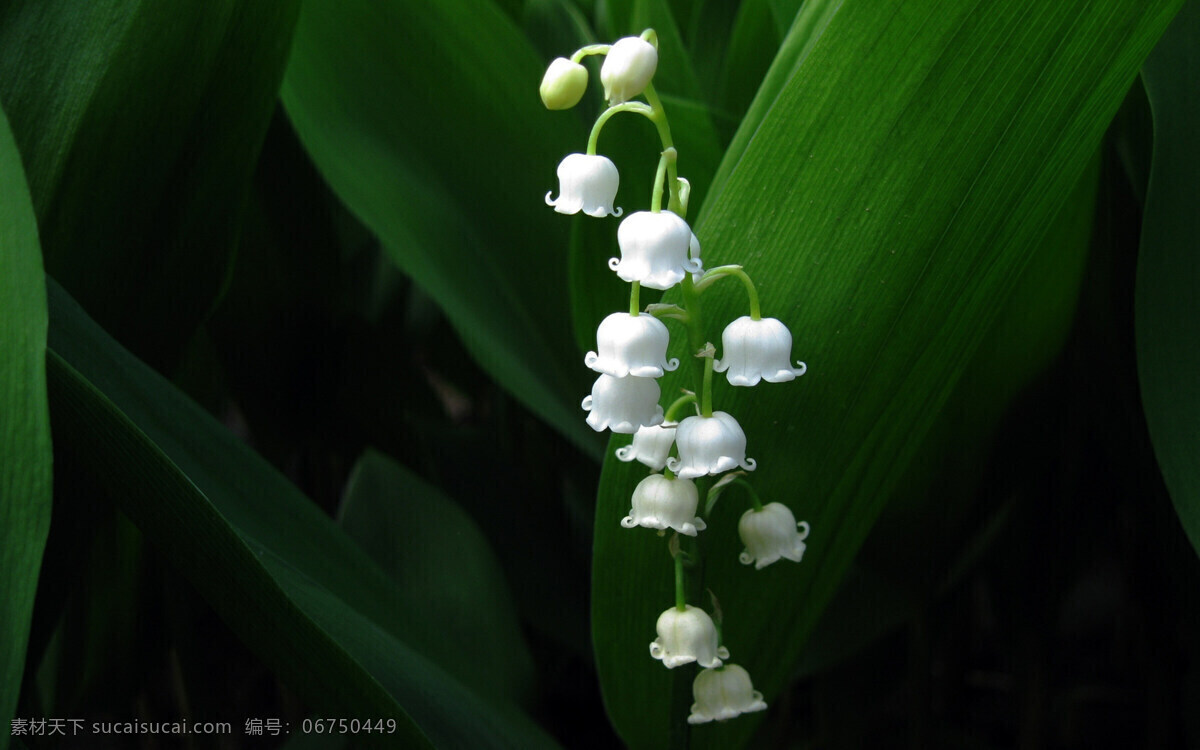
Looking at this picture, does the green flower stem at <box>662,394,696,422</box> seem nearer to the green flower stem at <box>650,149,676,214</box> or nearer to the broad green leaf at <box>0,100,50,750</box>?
the green flower stem at <box>650,149,676,214</box>

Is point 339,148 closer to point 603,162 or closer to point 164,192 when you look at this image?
point 164,192

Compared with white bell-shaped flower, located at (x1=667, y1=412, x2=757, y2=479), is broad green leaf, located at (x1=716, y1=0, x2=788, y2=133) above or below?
above

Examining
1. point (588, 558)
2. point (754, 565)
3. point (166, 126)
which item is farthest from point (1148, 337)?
point (166, 126)

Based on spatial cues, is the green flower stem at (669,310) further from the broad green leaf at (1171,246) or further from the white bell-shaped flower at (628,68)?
the broad green leaf at (1171,246)

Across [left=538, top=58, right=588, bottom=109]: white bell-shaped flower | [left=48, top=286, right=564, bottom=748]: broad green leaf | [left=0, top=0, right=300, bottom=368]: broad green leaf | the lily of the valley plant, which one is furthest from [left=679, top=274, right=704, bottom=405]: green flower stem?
[left=0, top=0, right=300, bottom=368]: broad green leaf

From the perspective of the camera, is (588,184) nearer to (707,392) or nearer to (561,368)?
(707,392)

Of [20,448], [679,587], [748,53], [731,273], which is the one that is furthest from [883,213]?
[20,448]

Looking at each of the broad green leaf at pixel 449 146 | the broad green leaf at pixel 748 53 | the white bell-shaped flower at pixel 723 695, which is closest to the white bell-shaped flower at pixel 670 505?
the white bell-shaped flower at pixel 723 695
